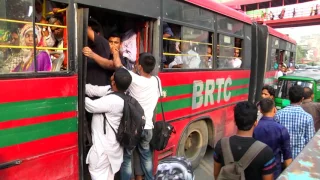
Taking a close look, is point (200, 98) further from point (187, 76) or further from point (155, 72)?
point (155, 72)

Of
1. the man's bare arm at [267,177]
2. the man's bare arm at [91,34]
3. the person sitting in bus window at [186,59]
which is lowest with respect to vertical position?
the man's bare arm at [267,177]

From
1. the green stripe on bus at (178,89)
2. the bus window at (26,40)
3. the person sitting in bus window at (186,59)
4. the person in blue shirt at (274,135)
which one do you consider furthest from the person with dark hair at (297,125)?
the bus window at (26,40)

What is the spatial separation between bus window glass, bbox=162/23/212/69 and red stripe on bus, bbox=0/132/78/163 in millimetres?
1581

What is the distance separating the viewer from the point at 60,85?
240 cm

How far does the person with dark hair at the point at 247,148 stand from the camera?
204 cm

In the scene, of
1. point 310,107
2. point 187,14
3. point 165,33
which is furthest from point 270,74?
point 165,33

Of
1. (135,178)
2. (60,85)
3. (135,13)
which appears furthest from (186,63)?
(60,85)

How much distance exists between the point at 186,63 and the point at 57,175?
2.32 m

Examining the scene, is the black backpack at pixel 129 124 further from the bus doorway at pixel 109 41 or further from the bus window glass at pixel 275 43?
the bus window glass at pixel 275 43

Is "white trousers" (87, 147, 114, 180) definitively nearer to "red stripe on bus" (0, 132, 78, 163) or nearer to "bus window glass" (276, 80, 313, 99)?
"red stripe on bus" (0, 132, 78, 163)

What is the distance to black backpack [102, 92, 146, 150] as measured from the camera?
2.71 metres

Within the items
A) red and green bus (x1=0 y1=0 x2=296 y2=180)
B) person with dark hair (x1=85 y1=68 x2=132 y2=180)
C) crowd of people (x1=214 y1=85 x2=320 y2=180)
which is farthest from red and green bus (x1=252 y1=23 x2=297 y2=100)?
person with dark hair (x1=85 y1=68 x2=132 y2=180)

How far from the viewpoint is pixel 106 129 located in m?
2.70

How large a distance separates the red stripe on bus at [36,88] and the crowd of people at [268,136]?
4.41ft
